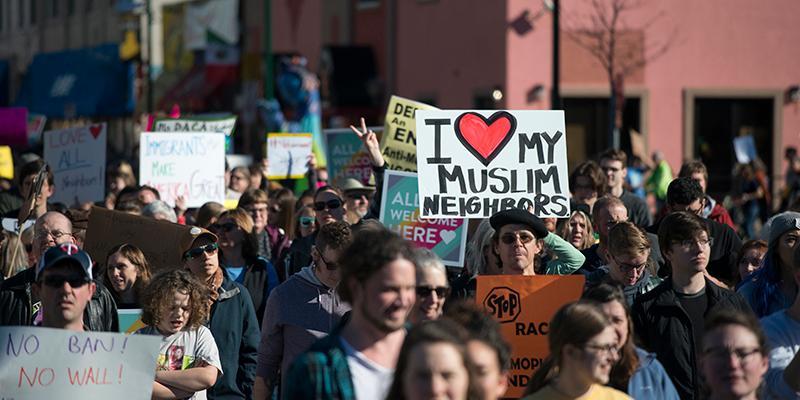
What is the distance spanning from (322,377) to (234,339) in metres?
3.35

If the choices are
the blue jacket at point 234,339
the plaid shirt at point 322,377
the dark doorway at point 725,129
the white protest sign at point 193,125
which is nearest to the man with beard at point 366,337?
the plaid shirt at point 322,377

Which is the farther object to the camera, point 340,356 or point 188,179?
point 188,179

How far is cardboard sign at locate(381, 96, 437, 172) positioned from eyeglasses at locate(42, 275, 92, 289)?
238 inches

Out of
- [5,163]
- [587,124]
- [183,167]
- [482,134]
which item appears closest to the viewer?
[482,134]

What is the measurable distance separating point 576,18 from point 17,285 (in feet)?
75.6

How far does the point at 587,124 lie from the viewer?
30109 millimetres

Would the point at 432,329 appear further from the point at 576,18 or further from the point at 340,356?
the point at 576,18

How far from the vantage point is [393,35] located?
114ft

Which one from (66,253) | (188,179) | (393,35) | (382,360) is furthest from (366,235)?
(393,35)

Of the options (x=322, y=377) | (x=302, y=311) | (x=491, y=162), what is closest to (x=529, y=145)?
(x=491, y=162)

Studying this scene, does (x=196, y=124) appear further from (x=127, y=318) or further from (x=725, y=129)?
(x=725, y=129)

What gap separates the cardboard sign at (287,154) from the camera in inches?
664

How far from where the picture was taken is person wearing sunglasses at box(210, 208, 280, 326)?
9734 mm

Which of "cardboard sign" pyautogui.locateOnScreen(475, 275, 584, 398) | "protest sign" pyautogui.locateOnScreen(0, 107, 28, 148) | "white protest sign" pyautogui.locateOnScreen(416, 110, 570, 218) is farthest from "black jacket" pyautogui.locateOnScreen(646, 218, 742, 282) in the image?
"protest sign" pyautogui.locateOnScreen(0, 107, 28, 148)
